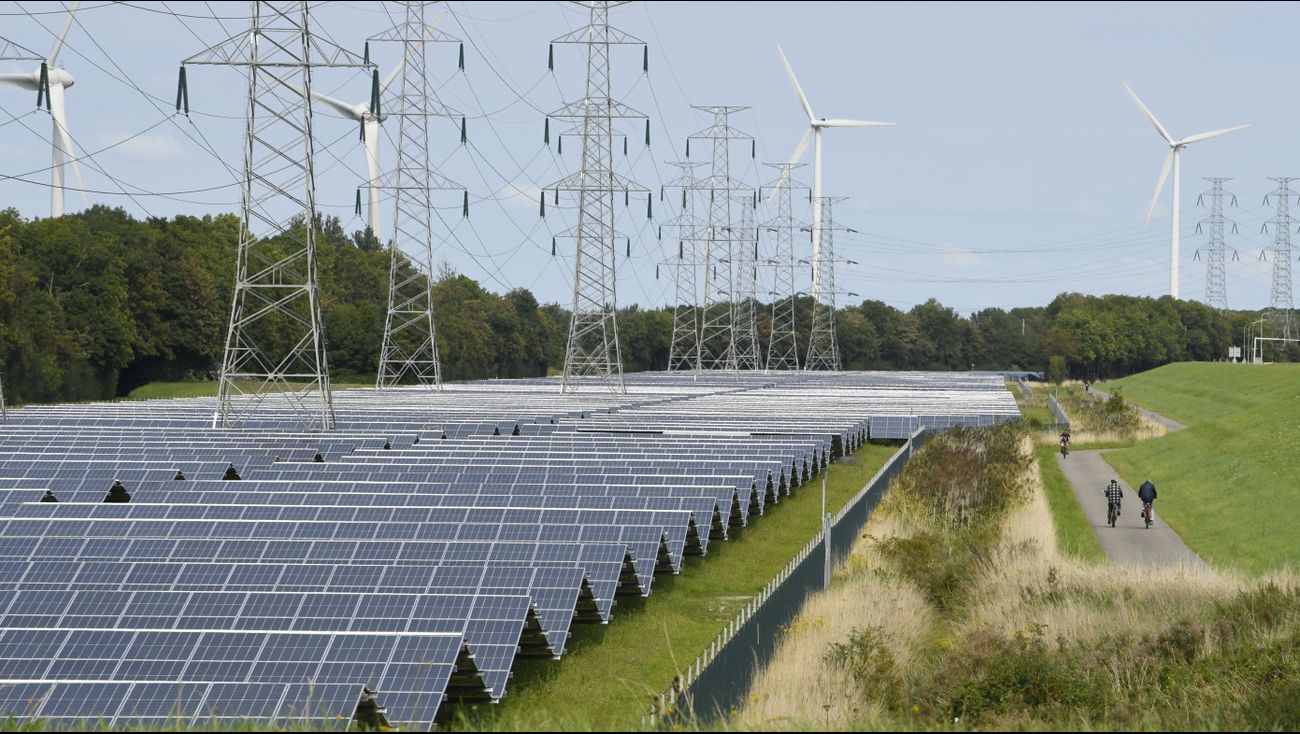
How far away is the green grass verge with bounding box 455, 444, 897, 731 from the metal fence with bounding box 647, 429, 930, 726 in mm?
474

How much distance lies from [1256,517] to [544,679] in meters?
27.2

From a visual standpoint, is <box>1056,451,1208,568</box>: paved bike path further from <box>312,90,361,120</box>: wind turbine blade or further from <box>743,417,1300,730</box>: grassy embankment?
<box>312,90,361,120</box>: wind turbine blade

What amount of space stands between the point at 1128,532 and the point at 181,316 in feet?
248

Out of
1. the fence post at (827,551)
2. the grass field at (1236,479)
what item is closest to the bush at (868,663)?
the fence post at (827,551)

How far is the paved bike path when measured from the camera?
33.3m

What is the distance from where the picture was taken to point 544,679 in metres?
19.4

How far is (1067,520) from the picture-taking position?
41.2 meters

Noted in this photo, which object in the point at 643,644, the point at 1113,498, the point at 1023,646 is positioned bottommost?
the point at 643,644

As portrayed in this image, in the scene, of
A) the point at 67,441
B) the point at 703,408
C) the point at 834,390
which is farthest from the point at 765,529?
the point at 834,390

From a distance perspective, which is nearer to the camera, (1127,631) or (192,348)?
(1127,631)

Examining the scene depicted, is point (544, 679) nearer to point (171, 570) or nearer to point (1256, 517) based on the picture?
point (171, 570)

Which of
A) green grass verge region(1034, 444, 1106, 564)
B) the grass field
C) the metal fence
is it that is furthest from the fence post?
the grass field

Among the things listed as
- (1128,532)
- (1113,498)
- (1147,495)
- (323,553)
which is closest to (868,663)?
(323,553)

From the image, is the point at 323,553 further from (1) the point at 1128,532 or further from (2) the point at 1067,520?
(2) the point at 1067,520
